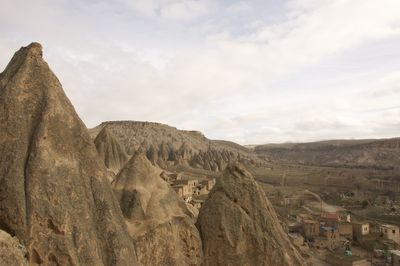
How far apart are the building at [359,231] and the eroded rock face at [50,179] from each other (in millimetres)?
45149

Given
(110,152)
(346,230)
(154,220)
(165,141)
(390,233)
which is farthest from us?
(165,141)

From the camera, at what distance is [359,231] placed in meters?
51.7

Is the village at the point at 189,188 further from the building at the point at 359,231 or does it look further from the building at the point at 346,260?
the building at the point at 359,231

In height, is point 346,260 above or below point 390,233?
below

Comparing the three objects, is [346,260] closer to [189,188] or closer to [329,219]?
[329,219]

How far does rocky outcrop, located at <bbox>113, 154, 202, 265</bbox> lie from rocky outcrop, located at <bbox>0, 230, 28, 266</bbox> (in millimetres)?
5309

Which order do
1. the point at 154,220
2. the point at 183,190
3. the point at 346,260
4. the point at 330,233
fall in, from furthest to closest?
the point at 183,190 < the point at 330,233 < the point at 346,260 < the point at 154,220

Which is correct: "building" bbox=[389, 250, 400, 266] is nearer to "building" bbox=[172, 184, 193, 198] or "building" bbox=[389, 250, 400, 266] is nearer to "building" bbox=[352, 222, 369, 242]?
"building" bbox=[352, 222, 369, 242]

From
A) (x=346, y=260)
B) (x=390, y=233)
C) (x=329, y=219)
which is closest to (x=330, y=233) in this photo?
(x=329, y=219)

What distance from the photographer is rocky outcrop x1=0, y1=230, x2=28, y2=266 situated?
29.9ft

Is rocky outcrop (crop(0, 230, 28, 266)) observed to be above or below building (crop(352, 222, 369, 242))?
above

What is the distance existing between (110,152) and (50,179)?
36899mm

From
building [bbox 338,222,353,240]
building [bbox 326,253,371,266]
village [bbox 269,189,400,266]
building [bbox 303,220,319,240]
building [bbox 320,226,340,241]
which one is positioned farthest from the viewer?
building [bbox 338,222,353,240]

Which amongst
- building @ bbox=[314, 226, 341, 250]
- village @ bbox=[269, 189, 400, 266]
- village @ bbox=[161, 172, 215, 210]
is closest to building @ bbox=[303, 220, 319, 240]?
village @ bbox=[269, 189, 400, 266]
